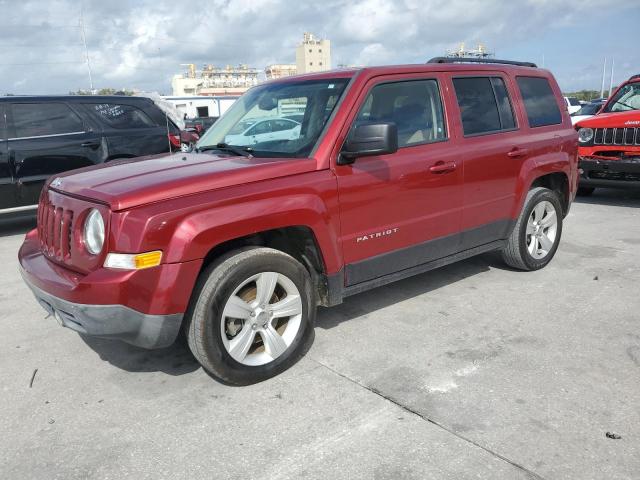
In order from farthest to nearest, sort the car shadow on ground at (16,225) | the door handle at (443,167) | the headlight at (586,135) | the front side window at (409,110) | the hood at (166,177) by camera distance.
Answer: the headlight at (586,135) → the car shadow on ground at (16,225) → the door handle at (443,167) → the front side window at (409,110) → the hood at (166,177)

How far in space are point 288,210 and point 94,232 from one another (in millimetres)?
1057

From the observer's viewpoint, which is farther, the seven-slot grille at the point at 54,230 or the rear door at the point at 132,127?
the rear door at the point at 132,127

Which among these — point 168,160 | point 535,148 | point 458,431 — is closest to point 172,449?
point 458,431

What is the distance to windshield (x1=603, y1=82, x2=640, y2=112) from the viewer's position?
857cm

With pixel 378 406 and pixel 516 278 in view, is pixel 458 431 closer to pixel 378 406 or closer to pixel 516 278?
pixel 378 406

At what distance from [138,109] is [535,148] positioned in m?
6.01

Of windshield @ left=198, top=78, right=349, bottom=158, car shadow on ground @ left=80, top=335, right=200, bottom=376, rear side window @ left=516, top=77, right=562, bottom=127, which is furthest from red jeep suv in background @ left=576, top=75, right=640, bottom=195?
car shadow on ground @ left=80, top=335, right=200, bottom=376

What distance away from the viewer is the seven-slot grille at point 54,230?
3029mm

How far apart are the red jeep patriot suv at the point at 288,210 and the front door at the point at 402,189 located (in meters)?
0.01

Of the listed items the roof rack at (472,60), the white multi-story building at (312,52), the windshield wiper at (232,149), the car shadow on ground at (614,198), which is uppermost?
the white multi-story building at (312,52)

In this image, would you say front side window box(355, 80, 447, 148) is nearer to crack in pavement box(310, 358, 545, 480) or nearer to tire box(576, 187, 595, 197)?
crack in pavement box(310, 358, 545, 480)

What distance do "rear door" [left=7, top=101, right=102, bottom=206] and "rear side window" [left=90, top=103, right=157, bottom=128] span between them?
1.05ft

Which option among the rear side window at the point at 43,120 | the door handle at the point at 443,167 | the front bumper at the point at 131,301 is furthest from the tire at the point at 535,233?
the rear side window at the point at 43,120

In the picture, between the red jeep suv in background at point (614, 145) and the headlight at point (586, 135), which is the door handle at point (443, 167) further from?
the headlight at point (586, 135)
